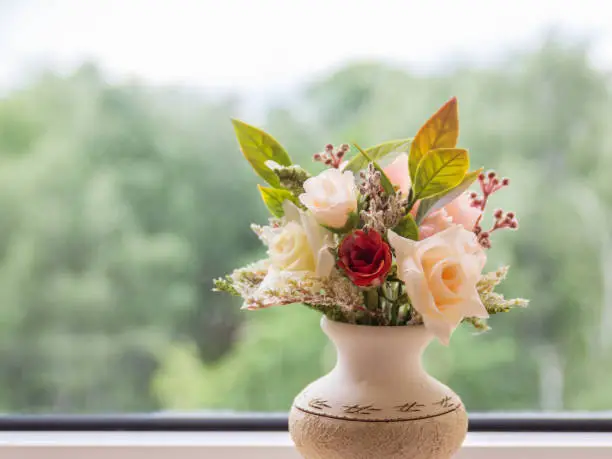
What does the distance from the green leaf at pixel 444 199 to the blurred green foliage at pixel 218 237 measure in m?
0.58

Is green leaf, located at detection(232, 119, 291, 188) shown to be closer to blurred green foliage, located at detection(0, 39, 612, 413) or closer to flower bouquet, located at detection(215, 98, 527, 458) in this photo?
flower bouquet, located at detection(215, 98, 527, 458)

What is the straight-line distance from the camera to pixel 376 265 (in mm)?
743

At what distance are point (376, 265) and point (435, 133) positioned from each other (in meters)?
0.19

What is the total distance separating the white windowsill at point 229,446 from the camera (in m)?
1.13

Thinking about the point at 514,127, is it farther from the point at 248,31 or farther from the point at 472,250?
the point at 472,250

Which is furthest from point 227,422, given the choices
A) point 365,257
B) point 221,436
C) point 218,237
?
point 365,257

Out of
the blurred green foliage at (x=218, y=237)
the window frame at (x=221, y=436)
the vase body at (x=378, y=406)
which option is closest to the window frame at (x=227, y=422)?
the window frame at (x=221, y=436)

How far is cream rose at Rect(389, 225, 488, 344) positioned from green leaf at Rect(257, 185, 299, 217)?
0.50ft

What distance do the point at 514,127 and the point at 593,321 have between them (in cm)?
42

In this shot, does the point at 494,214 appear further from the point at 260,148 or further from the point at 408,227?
the point at 260,148

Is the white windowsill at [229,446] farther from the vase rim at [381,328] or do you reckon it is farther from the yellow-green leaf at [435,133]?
the yellow-green leaf at [435,133]

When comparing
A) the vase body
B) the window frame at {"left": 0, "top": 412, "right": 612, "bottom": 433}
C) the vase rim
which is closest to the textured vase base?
the vase body

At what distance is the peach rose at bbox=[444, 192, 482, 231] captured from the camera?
823 millimetres

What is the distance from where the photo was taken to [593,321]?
140 centimetres
